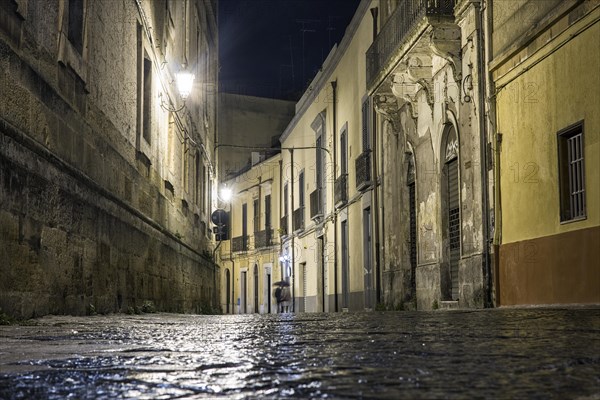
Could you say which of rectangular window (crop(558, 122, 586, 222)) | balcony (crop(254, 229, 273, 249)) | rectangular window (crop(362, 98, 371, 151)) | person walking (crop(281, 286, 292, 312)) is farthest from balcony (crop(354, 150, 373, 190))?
balcony (crop(254, 229, 273, 249))

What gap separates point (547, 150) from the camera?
36.0 feet

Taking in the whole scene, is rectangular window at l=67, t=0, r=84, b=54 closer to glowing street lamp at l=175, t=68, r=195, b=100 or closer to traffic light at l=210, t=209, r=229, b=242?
glowing street lamp at l=175, t=68, r=195, b=100

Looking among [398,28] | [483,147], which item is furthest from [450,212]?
[398,28]

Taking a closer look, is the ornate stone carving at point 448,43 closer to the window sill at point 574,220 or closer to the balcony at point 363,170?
the window sill at point 574,220

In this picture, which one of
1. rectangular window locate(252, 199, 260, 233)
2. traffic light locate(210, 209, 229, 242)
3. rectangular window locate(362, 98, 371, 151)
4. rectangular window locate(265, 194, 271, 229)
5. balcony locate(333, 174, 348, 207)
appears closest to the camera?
rectangular window locate(362, 98, 371, 151)

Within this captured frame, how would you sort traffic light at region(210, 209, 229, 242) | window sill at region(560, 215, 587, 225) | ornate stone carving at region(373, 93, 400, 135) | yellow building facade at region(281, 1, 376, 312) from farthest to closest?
traffic light at region(210, 209, 229, 242) → yellow building facade at region(281, 1, 376, 312) → ornate stone carving at region(373, 93, 400, 135) → window sill at region(560, 215, 587, 225)

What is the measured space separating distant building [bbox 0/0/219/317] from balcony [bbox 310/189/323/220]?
8438mm

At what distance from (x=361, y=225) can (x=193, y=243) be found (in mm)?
4400

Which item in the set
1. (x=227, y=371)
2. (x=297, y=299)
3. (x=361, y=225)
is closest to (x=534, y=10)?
(x=227, y=371)

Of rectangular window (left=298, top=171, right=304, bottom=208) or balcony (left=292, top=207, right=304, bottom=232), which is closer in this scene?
balcony (left=292, top=207, right=304, bottom=232)

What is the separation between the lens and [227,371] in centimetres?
265

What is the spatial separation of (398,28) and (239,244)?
26.8m

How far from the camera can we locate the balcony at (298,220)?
105ft

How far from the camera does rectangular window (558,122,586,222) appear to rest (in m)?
10.2
